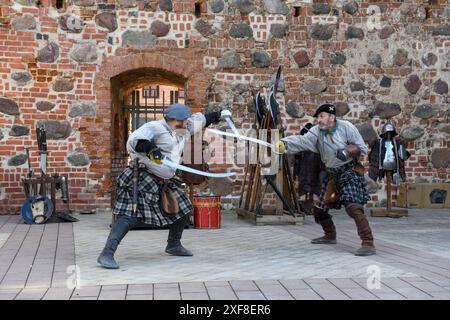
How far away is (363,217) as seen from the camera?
6633mm

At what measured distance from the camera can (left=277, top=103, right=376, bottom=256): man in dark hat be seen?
259 inches

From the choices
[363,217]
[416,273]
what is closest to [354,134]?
[363,217]

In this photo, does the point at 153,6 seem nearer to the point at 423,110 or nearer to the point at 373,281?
the point at 423,110

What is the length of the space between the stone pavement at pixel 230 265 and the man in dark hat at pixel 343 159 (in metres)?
0.35

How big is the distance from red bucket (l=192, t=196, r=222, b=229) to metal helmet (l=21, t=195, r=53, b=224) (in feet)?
7.00

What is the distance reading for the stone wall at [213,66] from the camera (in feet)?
35.0

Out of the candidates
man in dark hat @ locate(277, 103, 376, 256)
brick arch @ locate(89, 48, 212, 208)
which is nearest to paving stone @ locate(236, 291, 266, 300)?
man in dark hat @ locate(277, 103, 376, 256)

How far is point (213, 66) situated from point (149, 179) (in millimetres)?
5526

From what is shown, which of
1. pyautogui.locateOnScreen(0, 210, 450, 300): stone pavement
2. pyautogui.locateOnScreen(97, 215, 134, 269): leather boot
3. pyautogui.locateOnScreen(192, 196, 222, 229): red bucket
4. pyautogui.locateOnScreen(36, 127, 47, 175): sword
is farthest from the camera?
pyautogui.locateOnScreen(36, 127, 47, 175): sword

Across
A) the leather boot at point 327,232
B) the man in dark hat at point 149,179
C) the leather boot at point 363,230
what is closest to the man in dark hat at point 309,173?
the leather boot at point 327,232

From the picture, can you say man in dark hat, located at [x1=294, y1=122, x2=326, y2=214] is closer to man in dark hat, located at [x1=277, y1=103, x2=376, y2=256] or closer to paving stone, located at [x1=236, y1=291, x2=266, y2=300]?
man in dark hat, located at [x1=277, y1=103, x2=376, y2=256]

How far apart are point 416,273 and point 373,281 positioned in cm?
57

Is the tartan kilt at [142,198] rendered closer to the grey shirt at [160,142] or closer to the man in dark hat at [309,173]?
the grey shirt at [160,142]

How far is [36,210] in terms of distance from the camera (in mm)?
9516
